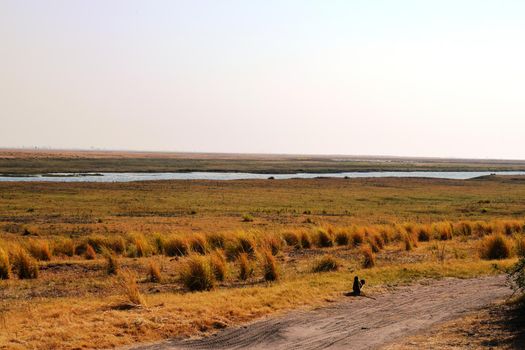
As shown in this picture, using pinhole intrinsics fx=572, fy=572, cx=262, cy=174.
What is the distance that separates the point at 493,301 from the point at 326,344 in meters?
5.29

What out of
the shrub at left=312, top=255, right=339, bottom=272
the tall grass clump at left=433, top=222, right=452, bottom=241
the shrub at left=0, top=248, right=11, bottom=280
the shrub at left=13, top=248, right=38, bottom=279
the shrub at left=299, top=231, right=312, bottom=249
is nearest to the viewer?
the shrub at left=0, top=248, right=11, bottom=280

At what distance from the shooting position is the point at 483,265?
18.3 meters

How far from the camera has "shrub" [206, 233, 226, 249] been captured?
22312 mm

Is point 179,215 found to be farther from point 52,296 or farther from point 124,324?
point 124,324

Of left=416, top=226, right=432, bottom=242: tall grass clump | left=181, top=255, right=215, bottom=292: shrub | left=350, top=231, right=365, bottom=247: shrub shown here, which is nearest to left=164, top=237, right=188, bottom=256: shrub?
left=181, top=255, right=215, bottom=292: shrub

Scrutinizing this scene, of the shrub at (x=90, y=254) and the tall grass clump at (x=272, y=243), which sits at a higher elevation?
the tall grass clump at (x=272, y=243)

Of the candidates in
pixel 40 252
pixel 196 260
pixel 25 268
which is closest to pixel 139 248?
pixel 40 252

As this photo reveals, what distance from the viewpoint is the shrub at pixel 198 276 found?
48.5ft

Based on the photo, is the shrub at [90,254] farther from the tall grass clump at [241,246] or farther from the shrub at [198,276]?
the shrub at [198,276]

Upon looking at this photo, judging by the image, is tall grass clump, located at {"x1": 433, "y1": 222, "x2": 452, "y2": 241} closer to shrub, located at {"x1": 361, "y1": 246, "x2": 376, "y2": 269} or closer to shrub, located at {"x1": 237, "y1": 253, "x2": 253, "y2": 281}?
shrub, located at {"x1": 361, "y1": 246, "x2": 376, "y2": 269}

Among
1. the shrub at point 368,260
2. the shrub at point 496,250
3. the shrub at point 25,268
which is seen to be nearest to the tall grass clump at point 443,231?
the shrub at point 496,250

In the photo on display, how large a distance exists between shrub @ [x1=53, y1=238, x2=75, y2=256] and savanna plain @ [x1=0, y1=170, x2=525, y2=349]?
41 millimetres

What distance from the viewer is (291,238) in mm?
23969

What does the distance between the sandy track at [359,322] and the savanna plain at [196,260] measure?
0.61 meters
